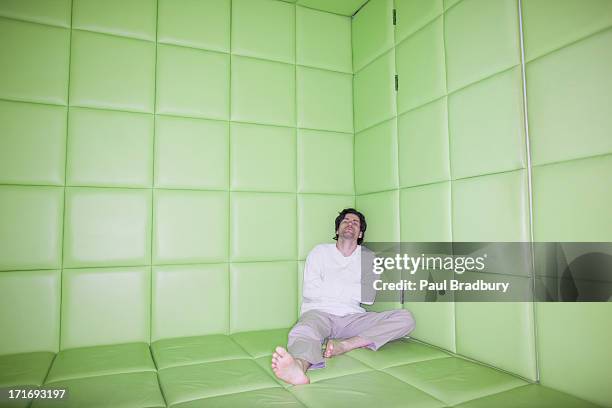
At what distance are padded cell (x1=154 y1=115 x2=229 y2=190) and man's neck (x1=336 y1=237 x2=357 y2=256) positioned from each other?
2.73ft

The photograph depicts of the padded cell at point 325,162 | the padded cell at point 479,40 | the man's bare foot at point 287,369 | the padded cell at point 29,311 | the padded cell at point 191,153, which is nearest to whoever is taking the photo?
the man's bare foot at point 287,369

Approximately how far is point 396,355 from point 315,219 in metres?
1.05

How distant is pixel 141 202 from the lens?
7.06 feet

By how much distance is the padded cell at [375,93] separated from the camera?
2369mm

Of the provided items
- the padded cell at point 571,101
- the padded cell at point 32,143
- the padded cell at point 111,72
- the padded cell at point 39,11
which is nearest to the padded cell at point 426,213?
the padded cell at point 571,101

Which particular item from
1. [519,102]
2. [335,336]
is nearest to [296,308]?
[335,336]

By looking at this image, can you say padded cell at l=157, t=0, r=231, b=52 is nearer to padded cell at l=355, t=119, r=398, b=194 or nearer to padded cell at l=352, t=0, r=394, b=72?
padded cell at l=352, t=0, r=394, b=72

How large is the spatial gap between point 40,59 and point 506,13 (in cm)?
239

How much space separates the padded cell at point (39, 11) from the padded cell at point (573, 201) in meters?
2.57

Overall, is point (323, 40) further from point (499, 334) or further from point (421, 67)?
point (499, 334)

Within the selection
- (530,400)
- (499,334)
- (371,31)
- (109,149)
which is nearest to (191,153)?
(109,149)

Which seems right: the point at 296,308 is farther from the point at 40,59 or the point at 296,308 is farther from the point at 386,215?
the point at 40,59

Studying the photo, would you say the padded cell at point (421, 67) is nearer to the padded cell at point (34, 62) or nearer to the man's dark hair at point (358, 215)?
the man's dark hair at point (358, 215)

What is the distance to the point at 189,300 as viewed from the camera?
2.20 m
